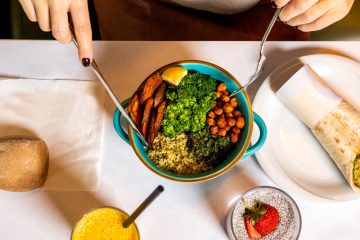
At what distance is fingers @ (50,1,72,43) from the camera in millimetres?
725

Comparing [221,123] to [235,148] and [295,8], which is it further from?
[295,8]

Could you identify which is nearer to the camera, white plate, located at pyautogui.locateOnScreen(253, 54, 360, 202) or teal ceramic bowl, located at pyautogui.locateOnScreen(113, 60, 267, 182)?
teal ceramic bowl, located at pyautogui.locateOnScreen(113, 60, 267, 182)

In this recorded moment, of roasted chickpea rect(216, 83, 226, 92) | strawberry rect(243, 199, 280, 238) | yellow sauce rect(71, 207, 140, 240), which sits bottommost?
yellow sauce rect(71, 207, 140, 240)

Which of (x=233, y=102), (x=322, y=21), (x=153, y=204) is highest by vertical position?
(x=322, y=21)

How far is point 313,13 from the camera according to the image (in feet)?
2.64

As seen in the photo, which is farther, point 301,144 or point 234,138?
point 301,144

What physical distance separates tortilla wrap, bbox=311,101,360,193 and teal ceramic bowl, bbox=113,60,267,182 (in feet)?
0.57

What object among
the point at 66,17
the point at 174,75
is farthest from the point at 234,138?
the point at 66,17

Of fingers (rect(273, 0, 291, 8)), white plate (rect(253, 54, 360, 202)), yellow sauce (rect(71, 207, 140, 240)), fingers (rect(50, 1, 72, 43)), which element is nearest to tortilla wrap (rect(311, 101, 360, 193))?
white plate (rect(253, 54, 360, 202))

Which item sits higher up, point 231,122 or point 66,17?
point 66,17

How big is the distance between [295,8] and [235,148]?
0.97 ft

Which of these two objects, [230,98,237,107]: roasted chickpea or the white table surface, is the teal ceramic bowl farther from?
the white table surface

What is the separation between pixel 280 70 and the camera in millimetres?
880

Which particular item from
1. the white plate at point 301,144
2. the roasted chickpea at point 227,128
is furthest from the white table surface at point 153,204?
the roasted chickpea at point 227,128
